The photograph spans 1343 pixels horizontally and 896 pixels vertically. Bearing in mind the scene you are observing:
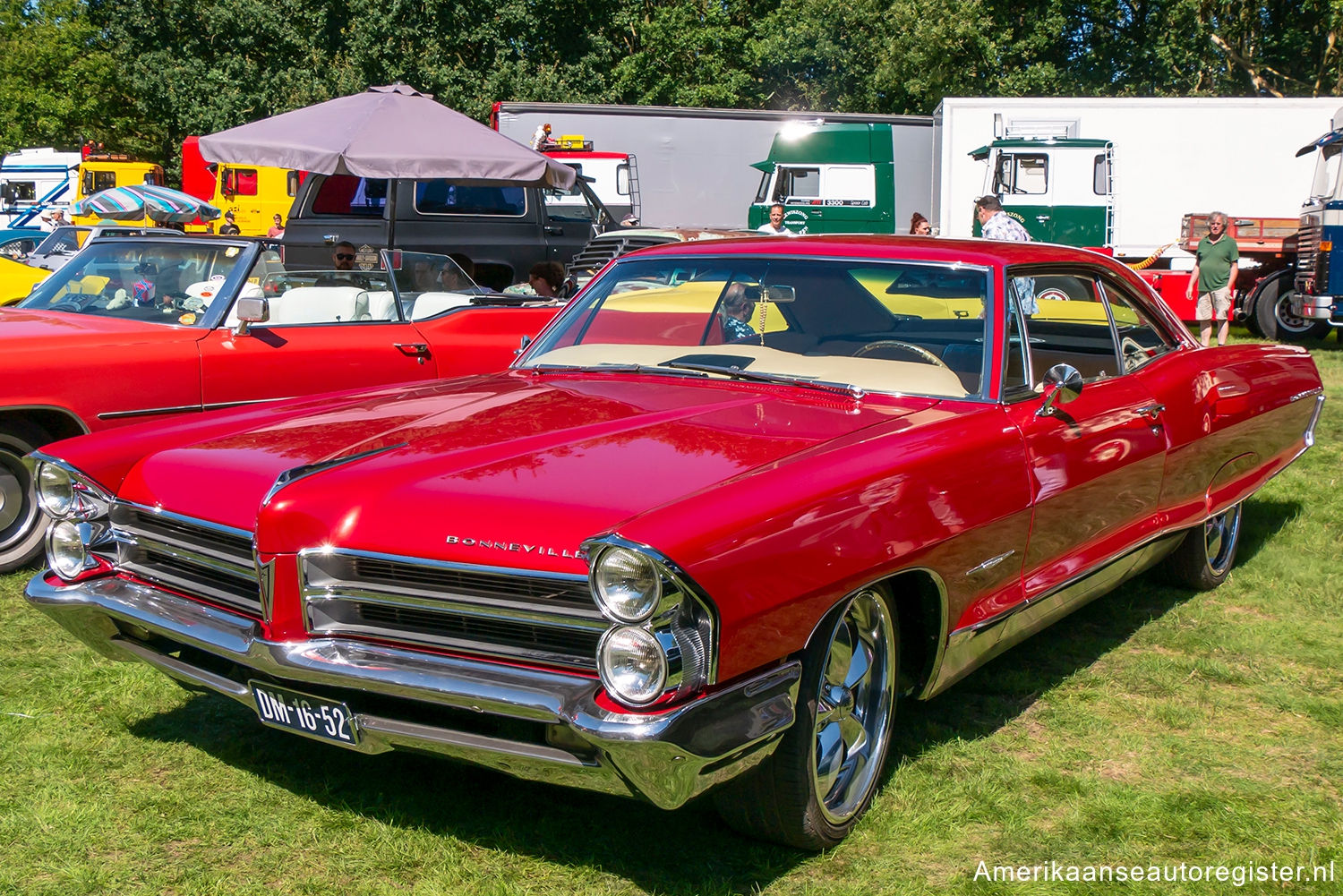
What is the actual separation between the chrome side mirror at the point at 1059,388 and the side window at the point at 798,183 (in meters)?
17.6

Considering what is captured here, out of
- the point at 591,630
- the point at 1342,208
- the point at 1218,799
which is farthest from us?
the point at 1342,208

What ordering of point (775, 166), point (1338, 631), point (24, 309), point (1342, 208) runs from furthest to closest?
point (775, 166), point (1342, 208), point (24, 309), point (1338, 631)

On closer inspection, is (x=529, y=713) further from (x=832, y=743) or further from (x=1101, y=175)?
(x=1101, y=175)

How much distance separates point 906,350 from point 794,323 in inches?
16.3

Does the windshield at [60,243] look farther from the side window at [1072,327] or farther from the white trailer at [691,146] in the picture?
the side window at [1072,327]

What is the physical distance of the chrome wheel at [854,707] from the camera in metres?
3.04

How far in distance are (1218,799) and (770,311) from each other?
2038 millimetres

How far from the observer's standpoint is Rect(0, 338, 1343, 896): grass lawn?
2996 millimetres

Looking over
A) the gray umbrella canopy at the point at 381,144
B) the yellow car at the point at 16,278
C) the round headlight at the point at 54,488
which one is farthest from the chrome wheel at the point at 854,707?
the yellow car at the point at 16,278

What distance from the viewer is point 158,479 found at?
3.35 meters

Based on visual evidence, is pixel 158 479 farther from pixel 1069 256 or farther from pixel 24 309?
pixel 24 309

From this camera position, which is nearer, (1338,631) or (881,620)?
(881,620)

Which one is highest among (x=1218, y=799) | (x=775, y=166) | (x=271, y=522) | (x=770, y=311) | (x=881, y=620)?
(x=775, y=166)

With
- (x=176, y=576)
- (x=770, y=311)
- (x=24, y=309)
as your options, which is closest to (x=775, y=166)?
(x=24, y=309)
